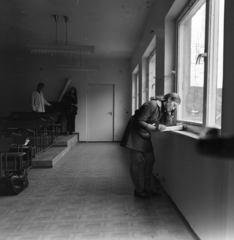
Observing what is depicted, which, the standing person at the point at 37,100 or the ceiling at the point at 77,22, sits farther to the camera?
the standing person at the point at 37,100

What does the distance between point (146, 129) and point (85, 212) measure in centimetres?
119

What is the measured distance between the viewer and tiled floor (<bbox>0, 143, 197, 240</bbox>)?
2.19 metres

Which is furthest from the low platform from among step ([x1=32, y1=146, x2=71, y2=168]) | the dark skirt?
the dark skirt

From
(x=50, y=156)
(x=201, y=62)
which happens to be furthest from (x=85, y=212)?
(x=50, y=156)

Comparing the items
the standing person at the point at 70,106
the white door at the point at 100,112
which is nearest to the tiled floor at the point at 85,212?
the standing person at the point at 70,106

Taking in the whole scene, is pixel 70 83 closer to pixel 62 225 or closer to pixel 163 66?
pixel 163 66

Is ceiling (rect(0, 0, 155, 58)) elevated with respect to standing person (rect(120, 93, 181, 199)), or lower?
elevated

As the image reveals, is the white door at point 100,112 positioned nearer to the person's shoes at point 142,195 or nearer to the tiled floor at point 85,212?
the tiled floor at point 85,212

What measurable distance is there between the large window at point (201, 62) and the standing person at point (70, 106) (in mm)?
5759

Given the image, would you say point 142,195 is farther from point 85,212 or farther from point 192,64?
point 192,64

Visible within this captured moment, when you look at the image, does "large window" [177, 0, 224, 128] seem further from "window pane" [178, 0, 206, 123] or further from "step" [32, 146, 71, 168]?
"step" [32, 146, 71, 168]

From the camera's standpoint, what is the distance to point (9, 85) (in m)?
8.67

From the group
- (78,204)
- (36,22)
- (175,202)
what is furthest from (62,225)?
(36,22)

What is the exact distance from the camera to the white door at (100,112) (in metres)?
8.99
